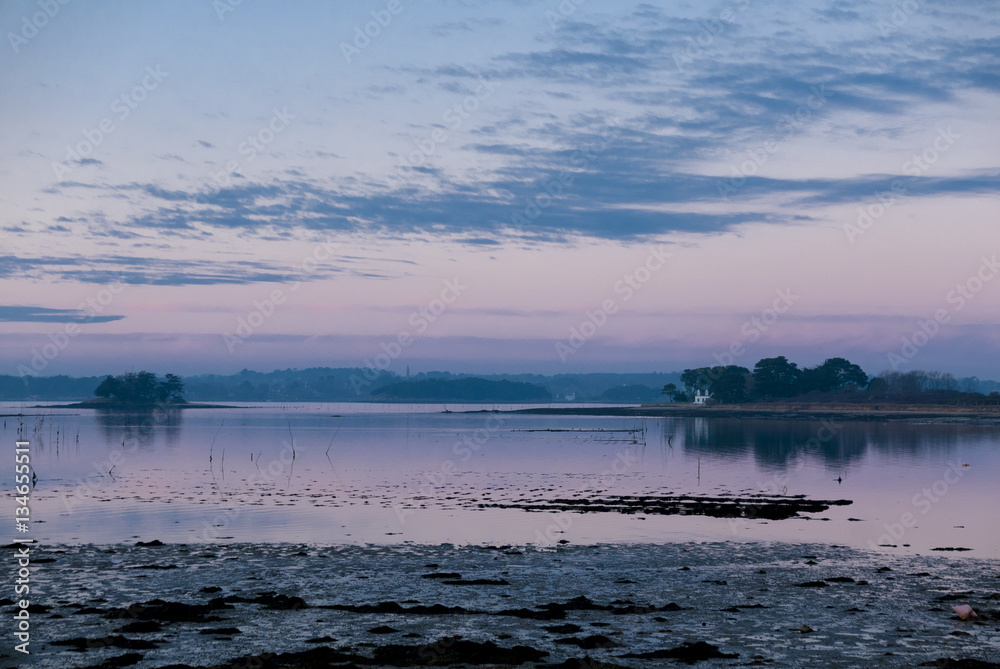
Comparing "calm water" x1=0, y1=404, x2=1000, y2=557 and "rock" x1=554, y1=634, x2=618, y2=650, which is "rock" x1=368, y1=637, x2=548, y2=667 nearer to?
"rock" x1=554, y1=634, x2=618, y2=650

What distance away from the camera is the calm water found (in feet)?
109

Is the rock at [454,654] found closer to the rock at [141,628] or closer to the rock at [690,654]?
the rock at [690,654]

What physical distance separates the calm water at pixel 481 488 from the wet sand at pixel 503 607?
4310mm

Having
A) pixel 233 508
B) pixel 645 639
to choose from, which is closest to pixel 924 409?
pixel 233 508

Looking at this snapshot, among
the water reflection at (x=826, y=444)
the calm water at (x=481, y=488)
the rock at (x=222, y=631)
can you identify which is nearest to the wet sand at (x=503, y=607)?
the rock at (x=222, y=631)

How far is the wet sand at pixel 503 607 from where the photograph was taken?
52.2 ft

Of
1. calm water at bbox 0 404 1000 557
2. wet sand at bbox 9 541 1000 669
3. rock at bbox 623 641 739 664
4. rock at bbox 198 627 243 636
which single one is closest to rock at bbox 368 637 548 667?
wet sand at bbox 9 541 1000 669

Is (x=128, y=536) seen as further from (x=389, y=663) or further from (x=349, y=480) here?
(x=349, y=480)

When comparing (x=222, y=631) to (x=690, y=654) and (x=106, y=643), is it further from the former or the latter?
(x=690, y=654)

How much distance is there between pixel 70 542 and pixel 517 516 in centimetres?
1739

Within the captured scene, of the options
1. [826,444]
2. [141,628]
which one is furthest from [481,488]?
[826,444]

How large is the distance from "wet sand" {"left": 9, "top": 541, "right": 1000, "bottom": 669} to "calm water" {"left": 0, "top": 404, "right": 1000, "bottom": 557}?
14.1 feet

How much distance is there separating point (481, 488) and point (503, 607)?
30521 mm

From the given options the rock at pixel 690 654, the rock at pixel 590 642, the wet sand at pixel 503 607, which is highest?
the rock at pixel 690 654
